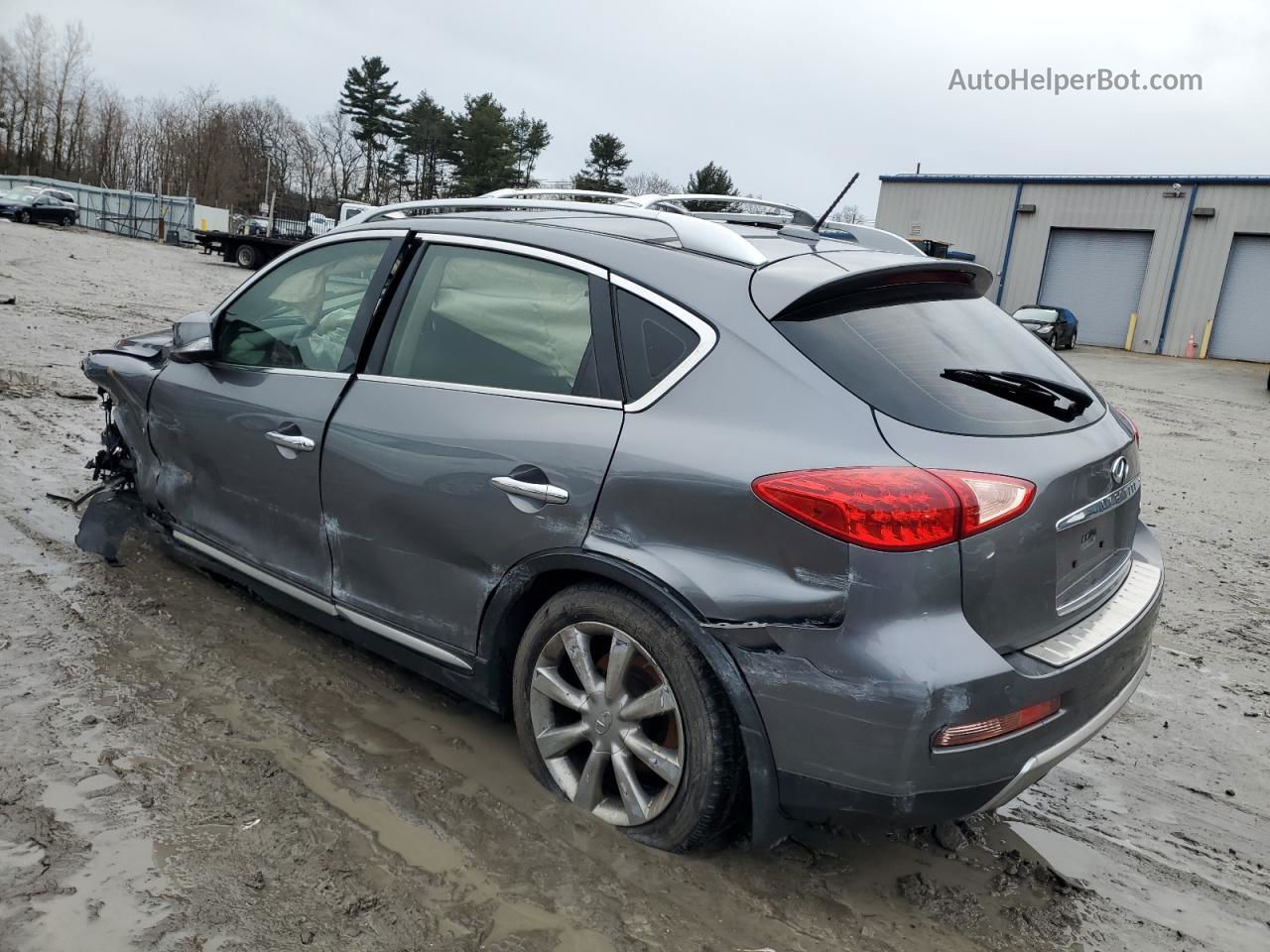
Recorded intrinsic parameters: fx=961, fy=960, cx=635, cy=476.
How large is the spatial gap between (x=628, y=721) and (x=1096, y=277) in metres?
37.6

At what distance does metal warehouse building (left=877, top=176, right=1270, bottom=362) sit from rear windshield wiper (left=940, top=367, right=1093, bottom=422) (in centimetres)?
3349

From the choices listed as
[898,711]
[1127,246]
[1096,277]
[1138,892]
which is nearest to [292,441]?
[898,711]

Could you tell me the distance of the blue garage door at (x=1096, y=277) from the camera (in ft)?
113

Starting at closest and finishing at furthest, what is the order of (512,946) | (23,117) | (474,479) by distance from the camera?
(512,946) → (474,479) → (23,117)

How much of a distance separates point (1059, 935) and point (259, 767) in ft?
7.75

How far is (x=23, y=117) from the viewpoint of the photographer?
3088 inches

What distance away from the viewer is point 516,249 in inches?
123

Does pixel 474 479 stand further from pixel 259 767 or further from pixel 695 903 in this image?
pixel 695 903

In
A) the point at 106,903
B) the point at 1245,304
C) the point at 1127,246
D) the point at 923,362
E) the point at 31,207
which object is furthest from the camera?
the point at 31,207

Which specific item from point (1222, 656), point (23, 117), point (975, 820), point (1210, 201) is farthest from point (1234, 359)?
point (23, 117)

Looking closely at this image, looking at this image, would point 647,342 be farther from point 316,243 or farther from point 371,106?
point 371,106

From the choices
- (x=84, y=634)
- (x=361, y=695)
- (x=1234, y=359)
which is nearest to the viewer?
(x=361, y=695)

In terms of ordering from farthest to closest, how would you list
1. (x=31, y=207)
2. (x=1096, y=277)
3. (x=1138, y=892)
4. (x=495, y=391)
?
(x=31, y=207) → (x=1096, y=277) → (x=495, y=391) → (x=1138, y=892)

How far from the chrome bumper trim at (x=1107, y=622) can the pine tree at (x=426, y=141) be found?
72.1m
